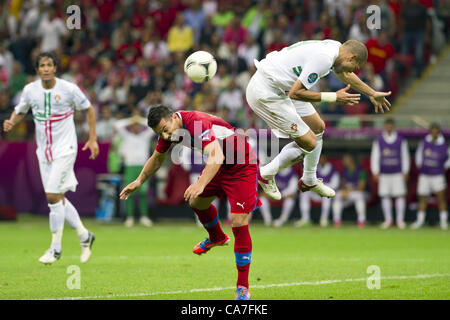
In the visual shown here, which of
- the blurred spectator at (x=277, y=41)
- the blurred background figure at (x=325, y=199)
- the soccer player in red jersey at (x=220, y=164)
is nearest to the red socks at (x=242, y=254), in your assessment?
the soccer player in red jersey at (x=220, y=164)

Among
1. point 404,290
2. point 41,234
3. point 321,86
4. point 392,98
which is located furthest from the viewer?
point 392,98

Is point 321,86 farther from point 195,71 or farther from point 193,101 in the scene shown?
point 195,71

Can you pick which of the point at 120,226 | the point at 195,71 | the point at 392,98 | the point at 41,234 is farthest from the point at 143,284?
the point at 392,98

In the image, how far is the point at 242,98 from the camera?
909 inches

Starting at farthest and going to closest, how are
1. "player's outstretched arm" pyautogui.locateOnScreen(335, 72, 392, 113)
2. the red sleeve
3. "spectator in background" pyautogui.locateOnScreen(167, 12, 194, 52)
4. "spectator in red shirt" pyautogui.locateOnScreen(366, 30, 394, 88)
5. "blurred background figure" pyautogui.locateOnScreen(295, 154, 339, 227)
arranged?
"spectator in background" pyautogui.locateOnScreen(167, 12, 194, 52) < "spectator in red shirt" pyautogui.locateOnScreen(366, 30, 394, 88) < "blurred background figure" pyautogui.locateOnScreen(295, 154, 339, 227) < "player's outstretched arm" pyautogui.locateOnScreen(335, 72, 392, 113) < the red sleeve

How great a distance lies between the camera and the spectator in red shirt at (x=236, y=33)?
2467 centimetres

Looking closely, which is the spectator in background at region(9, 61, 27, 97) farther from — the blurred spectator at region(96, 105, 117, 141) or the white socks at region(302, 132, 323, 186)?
the white socks at region(302, 132, 323, 186)

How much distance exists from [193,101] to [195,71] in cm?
1230

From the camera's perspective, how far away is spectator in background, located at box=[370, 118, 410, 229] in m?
20.8

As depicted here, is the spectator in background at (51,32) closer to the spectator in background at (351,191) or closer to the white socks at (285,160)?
the spectator in background at (351,191)

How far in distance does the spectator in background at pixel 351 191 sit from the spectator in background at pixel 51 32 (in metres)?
10.1

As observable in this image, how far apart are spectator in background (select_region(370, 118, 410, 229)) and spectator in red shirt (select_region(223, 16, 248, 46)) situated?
18.7 ft

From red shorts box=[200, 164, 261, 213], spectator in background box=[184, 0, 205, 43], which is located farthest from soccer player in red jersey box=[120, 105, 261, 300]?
spectator in background box=[184, 0, 205, 43]

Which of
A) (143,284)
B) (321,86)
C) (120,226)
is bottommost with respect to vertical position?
(120,226)
